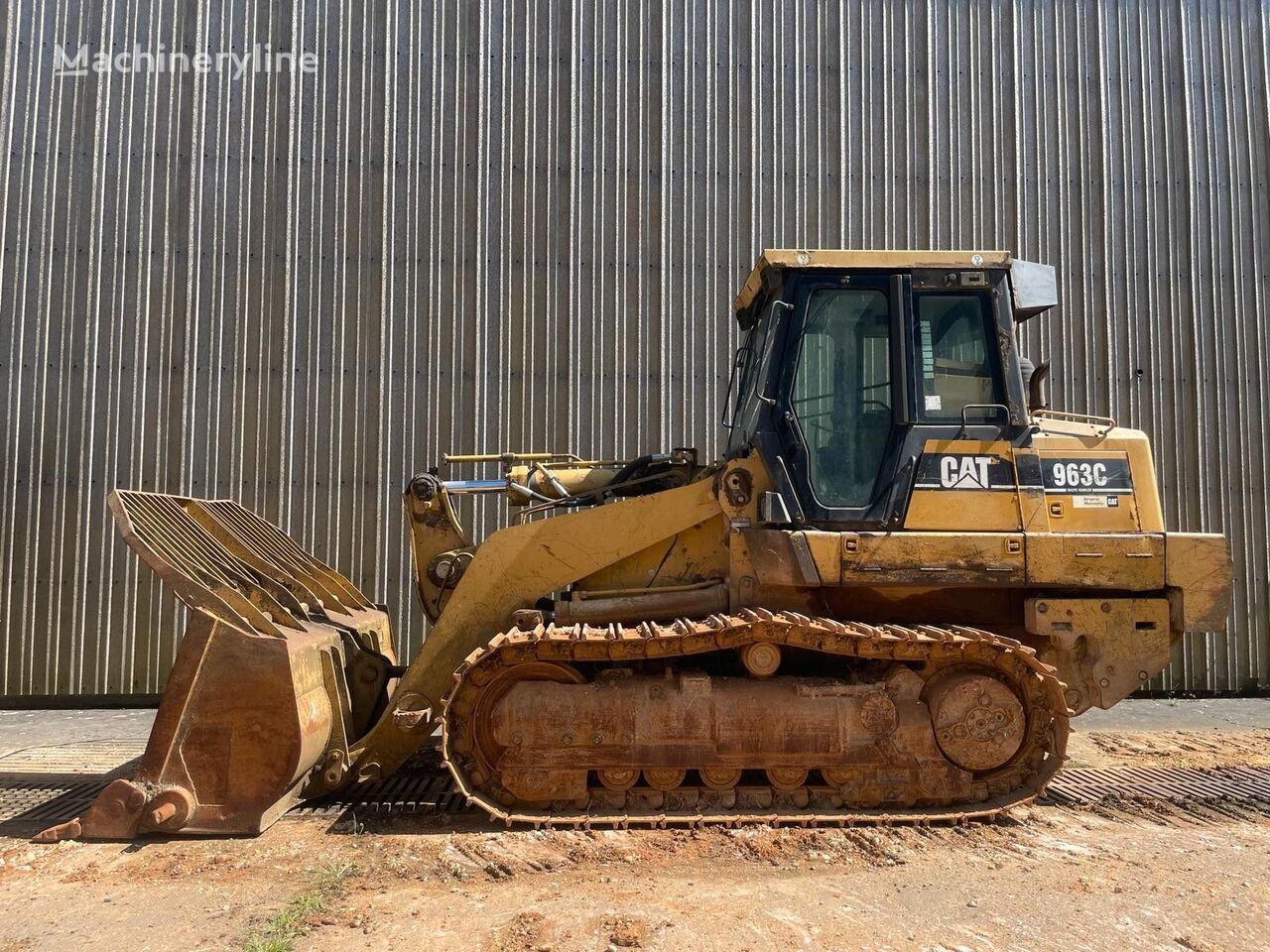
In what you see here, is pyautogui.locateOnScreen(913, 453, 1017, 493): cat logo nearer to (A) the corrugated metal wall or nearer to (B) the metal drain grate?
(B) the metal drain grate

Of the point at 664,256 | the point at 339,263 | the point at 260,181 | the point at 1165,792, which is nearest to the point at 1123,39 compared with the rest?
the point at 664,256

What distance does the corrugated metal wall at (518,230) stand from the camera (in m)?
9.04

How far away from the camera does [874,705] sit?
4801mm

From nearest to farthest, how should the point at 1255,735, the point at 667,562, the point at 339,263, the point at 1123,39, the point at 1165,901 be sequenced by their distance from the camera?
the point at 1165,901, the point at 667,562, the point at 1255,735, the point at 339,263, the point at 1123,39

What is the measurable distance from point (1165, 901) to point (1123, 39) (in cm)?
1018

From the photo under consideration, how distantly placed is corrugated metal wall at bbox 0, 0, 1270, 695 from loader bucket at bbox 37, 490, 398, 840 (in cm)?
396

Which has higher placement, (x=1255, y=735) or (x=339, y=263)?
(x=339, y=263)

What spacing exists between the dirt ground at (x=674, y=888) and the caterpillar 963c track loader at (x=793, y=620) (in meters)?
0.26

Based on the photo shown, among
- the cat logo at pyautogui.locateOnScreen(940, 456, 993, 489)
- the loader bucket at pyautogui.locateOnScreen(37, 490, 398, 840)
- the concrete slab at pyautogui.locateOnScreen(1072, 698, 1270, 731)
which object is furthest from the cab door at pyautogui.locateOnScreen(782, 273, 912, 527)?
the concrete slab at pyautogui.locateOnScreen(1072, 698, 1270, 731)

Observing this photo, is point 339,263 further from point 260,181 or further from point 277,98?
point 277,98

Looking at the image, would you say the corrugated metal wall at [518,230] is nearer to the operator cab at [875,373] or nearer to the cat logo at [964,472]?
the operator cab at [875,373]

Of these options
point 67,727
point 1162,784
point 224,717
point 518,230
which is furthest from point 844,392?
point 67,727

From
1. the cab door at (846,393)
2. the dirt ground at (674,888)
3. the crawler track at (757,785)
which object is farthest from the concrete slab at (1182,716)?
the cab door at (846,393)

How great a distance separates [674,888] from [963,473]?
9.46 feet
